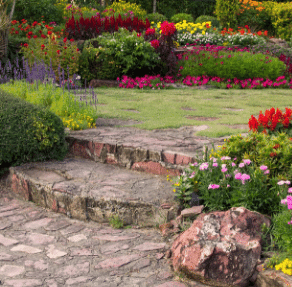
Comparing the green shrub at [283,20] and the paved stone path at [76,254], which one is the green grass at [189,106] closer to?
the paved stone path at [76,254]

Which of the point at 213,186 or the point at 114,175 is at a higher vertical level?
the point at 213,186

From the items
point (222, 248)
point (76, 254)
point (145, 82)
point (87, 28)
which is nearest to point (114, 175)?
point (76, 254)

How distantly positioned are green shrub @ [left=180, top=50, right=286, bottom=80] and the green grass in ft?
4.09

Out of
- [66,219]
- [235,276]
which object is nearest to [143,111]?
[66,219]

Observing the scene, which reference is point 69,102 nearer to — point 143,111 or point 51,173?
point 143,111

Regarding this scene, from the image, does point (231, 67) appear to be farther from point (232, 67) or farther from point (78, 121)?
point (78, 121)

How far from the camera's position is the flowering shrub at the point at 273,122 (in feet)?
12.8

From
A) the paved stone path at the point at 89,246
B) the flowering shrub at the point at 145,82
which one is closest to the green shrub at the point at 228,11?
the flowering shrub at the point at 145,82

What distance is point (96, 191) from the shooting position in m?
3.86

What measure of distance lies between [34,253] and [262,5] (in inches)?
809

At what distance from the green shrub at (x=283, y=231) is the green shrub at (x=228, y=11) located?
16.5 m

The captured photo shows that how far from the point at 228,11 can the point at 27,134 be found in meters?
15.5

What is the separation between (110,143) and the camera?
4.63 m

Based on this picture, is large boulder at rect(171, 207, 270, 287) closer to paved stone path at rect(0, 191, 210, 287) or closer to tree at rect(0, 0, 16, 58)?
paved stone path at rect(0, 191, 210, 287)
